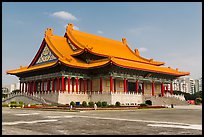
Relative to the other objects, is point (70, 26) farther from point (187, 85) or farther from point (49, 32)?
point (187, 85)

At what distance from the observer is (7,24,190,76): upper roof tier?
4234 cm

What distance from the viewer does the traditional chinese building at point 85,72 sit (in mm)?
39969

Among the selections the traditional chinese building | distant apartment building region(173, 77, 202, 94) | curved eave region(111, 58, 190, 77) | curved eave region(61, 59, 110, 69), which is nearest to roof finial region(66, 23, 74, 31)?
the traditional chinese building

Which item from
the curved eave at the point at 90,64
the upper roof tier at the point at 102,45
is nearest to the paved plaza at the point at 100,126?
the curved eave at the point at 90,64

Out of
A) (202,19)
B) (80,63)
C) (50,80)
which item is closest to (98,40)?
(80,63)

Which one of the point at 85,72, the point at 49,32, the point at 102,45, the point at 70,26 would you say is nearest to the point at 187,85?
the point at 102,45

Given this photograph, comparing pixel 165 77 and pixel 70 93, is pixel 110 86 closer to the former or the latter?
pixel 70 93

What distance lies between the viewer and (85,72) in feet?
143

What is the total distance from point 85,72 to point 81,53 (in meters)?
3.45

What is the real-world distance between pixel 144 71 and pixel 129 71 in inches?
137

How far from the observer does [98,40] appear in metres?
52.0

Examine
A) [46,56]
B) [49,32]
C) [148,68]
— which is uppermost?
[49,32]

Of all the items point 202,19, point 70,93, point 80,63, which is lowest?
point 70,93

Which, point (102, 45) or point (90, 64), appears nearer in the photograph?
point (90, 64)
